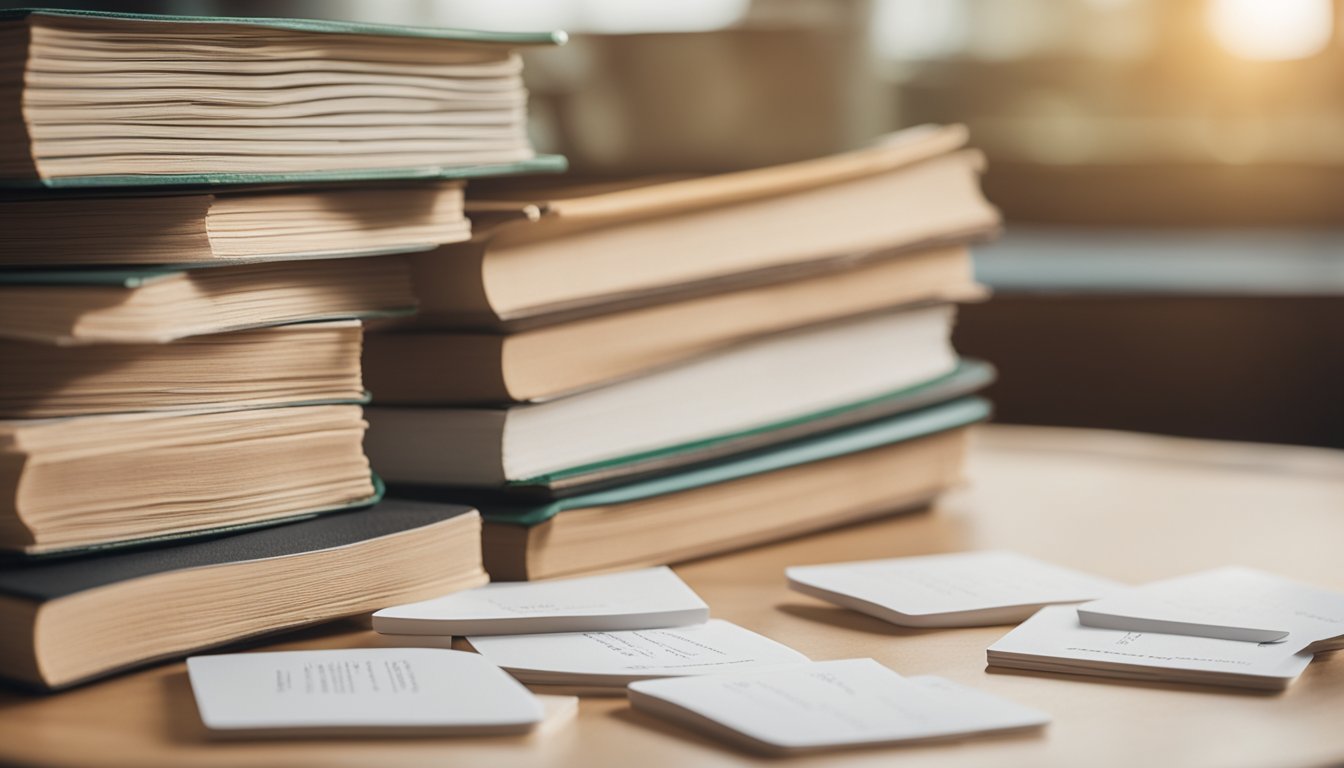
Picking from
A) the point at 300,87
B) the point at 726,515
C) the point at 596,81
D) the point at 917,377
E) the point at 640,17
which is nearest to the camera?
the point at 300,87

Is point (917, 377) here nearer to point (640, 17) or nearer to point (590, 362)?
point (590, 362)

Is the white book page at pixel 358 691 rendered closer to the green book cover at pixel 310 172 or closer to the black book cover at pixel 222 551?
the black book cover at pixel 222 551

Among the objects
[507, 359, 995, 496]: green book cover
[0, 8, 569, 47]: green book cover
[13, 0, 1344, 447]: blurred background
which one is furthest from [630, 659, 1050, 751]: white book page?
[13, 0, 1344, 447]: blurred background

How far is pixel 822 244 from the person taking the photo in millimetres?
963

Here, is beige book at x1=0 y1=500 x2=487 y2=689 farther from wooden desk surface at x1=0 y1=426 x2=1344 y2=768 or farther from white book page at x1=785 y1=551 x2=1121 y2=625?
white book page at x1=785 y1=551 x2=1121 y2=625

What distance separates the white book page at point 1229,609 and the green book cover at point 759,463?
0.77ft

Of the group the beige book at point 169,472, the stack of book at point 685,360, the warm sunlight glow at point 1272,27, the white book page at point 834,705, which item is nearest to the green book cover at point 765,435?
the stack of book at point 685,360

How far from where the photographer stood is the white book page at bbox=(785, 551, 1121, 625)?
77 cm

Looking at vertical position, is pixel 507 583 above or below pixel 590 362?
below

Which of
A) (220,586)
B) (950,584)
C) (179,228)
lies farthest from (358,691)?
(950,584)

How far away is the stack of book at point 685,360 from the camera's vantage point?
82cm

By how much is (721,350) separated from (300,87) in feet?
0.99

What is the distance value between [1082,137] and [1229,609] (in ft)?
3.41

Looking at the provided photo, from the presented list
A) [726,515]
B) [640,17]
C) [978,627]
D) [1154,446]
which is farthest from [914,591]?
[640,17]
